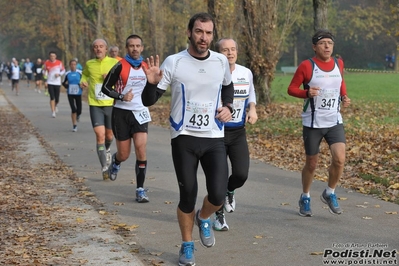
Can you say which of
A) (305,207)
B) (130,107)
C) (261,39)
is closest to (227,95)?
(305,207)

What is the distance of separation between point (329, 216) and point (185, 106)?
9.20ft

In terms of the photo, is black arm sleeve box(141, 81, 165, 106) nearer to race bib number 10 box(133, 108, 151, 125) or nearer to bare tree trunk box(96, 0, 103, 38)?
race bib number 10 box(133, 108, 151, 125)

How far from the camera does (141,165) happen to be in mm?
10289

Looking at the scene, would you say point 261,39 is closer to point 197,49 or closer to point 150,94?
point 197,49

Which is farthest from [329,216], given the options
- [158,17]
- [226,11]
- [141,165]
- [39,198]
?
[158,17]

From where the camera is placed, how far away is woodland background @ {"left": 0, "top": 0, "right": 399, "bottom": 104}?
2348cm

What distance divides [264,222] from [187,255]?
2.00m

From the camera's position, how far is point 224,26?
87.1 feet

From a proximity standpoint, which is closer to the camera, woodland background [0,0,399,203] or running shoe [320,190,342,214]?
running shoe [320,190,342,214]

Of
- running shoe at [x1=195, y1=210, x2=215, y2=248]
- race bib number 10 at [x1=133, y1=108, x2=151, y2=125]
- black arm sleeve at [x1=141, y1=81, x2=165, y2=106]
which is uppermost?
black arm sleeve at [x1=141, y1=81, x2=165, y2=106]

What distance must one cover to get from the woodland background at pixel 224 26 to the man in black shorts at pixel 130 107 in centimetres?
688

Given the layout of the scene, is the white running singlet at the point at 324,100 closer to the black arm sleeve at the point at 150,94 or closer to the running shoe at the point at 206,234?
the running shoe at the point at 206,234

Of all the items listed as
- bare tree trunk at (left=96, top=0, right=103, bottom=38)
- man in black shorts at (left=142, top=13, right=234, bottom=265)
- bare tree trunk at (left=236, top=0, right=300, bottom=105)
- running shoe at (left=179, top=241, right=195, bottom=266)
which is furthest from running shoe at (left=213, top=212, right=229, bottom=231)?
bare tree trunk at (left=96, top=0, right=103, bottom=38)

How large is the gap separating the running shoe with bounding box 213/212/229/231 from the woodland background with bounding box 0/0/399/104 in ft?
28.3
